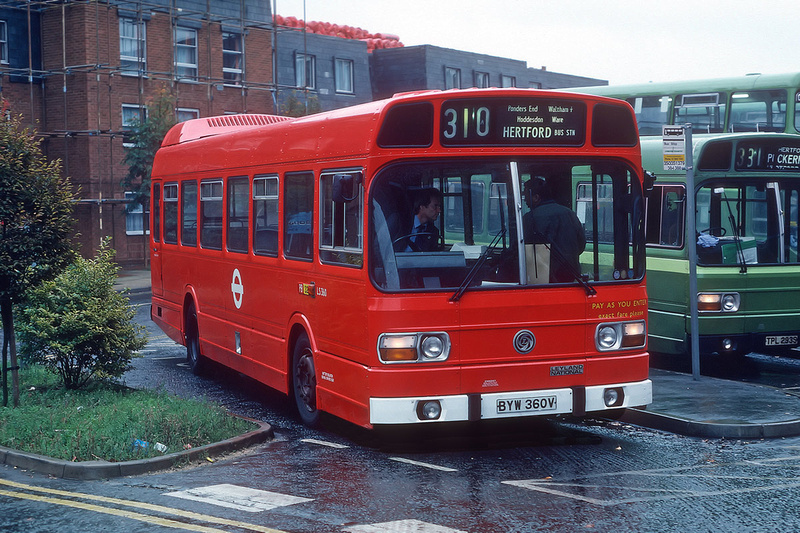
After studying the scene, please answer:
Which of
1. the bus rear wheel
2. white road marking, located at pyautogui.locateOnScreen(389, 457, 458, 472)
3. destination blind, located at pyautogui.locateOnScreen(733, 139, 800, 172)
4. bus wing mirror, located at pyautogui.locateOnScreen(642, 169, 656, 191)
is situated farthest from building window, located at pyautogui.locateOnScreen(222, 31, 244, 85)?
white road marking, located at pyautogui.locateOnScreen(389, 457, 458, 472)

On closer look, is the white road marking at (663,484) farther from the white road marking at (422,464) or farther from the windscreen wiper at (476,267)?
the windscreen wiper at (476,267)

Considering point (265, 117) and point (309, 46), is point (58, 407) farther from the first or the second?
Result: point (309, 46)

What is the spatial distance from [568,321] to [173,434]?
11.3 feet

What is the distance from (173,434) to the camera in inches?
371

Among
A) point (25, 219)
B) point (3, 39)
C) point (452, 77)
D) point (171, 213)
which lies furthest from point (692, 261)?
point (452, 77)

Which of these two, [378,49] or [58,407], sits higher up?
[378,49]

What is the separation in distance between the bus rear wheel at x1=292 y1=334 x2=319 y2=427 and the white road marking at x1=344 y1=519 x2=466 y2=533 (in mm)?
3365

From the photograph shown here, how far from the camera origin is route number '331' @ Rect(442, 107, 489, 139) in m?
8.83

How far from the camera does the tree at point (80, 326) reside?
38.2 feet

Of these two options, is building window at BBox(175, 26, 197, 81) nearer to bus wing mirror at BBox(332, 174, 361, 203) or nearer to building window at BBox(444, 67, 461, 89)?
building window at BBox(444, 67, 461, 89)

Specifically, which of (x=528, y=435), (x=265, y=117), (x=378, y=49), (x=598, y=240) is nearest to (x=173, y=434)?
(x=528, y=435)

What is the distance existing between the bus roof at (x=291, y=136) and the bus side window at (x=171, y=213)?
26 centimetres

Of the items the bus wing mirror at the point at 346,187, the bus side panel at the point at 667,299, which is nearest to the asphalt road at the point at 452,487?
the bus wing mirror at the point at 346,187

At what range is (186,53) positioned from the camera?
41.0 m
